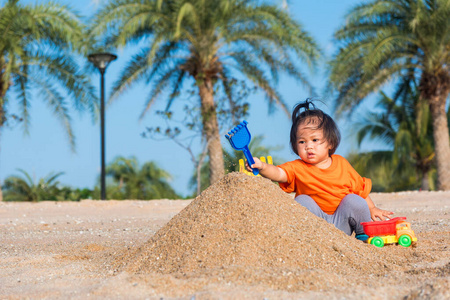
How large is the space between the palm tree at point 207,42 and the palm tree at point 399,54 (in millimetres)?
1317

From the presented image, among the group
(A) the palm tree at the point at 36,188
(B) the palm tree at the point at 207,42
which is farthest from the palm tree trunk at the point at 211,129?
(A) the palm tree at the point at 36,188

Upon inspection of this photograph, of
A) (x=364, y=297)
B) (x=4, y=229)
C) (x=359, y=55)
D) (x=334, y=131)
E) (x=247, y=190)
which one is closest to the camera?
(x=364, y=297)

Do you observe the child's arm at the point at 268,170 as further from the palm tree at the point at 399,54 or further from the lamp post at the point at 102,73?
the palm tree at the point at 399,54

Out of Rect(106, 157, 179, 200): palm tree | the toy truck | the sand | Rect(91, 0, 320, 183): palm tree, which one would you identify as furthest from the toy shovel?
Rect(106, 157, 179, 200): palm tree

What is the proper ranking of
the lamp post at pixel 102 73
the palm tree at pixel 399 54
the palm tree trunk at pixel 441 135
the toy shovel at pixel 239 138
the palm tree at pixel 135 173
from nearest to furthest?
the toy shovel at pixel 239 138, the lamp post at pixel 102 73, the palm tree at pixel 399 54, the palm tree trunk at pixel 441 135, the palm tree at pixel 135 173

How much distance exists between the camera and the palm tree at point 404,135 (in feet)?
56.9

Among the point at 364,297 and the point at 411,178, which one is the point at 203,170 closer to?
the point at 411,178

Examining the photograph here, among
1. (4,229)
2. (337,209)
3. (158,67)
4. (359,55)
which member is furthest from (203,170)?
(337,209)

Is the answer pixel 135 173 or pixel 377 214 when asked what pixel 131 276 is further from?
pixel 135 173

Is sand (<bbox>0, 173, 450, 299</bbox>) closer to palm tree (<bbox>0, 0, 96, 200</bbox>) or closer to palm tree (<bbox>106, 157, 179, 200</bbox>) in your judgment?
palm tree (<bbox>0, 0, 96, 200</bbox>)

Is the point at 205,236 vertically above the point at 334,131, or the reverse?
the point at 334,131

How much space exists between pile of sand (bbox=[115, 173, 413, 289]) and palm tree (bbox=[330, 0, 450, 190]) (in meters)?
9.56

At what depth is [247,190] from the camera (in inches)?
122

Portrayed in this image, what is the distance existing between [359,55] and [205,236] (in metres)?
11.0
